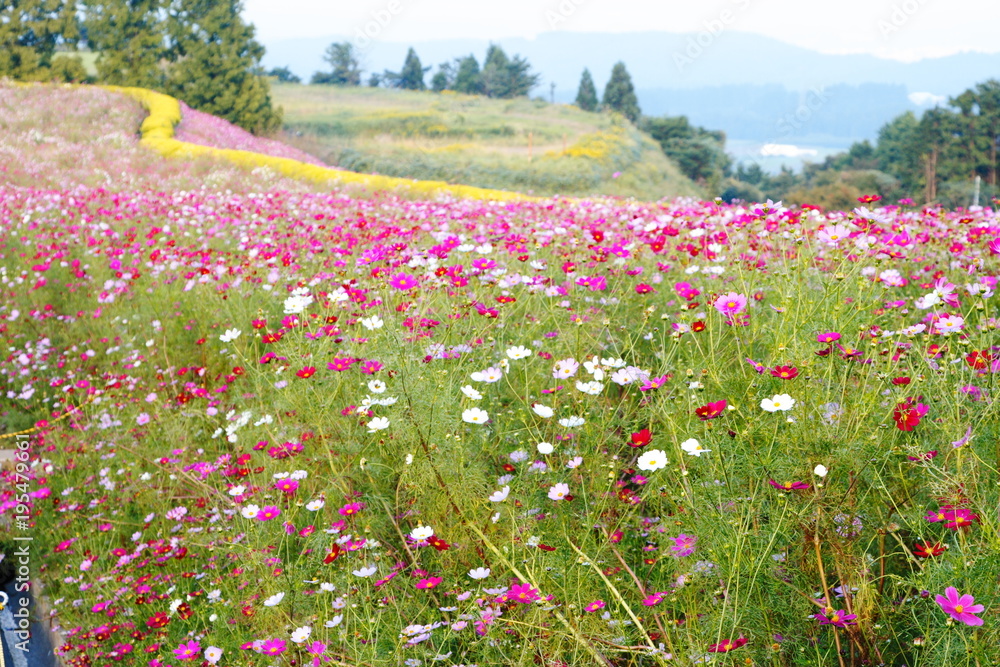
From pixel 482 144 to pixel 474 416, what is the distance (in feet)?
88.9

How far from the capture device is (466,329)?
3.06m

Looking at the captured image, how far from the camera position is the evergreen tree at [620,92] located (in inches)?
1987

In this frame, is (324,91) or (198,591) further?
(324,91)

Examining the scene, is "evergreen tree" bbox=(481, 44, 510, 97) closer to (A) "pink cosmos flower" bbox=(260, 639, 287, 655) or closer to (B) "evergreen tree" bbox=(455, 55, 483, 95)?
(B) "evergreen tree" bbox=(455, 55, 483, 95)

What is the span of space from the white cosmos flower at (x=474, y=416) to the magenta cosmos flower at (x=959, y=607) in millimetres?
1268

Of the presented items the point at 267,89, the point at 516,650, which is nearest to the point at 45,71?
the point at 267,89

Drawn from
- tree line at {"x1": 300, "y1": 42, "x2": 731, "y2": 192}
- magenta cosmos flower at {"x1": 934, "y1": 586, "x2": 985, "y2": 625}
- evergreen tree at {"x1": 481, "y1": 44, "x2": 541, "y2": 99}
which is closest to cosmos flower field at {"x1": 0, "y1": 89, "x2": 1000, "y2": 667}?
magenta cosmos flower at {"x1": 934, "y1": 586, "x2": 985, "y2": 625}

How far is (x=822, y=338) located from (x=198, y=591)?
2.24m

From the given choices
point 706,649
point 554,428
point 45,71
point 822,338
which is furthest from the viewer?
point 45,71

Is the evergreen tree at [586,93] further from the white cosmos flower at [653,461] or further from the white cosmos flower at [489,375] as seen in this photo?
the white cosmos flower at [653,461]

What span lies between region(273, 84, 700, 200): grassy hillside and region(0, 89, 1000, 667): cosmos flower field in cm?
1172

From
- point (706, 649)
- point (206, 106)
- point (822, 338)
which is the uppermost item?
point (206, 106)

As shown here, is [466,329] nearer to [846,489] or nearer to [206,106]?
[846,489]

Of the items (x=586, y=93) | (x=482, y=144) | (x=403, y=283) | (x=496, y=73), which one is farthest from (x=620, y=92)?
(x=403, y=283)
